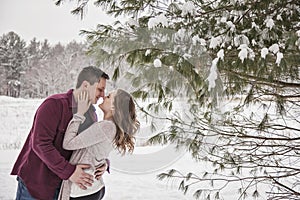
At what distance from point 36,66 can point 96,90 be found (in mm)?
889

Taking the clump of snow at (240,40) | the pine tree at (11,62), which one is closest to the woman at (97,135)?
the clump of snow at (240,40)

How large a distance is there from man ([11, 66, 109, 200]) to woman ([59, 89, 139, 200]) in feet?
0.08

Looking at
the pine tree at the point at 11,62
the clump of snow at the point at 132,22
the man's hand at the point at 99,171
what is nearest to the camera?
the man's hand at the point at 99,171

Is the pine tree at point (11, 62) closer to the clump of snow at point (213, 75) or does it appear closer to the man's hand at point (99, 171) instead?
the man's hand at point (99, 171)

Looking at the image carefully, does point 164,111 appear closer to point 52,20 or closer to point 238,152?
point 238,152

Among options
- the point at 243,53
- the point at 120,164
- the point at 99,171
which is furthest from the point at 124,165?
the point at 243,53

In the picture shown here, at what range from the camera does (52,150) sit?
889mm

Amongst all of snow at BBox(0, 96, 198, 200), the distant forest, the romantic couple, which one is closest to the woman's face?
the romantic couple

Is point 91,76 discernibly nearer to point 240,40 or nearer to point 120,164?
point 240,40

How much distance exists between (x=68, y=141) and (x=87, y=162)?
0.09m

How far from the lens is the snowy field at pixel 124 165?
6.13 feet

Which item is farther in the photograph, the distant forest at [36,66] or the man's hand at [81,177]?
the distant forest at [36,66]

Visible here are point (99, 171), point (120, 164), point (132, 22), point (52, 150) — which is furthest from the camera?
point (120, 164)

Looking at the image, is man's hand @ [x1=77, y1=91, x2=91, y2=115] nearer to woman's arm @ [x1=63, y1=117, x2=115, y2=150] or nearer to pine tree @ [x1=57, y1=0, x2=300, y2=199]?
woman's arm @ [x1=63, y1=117, x2=115, y2=150]
